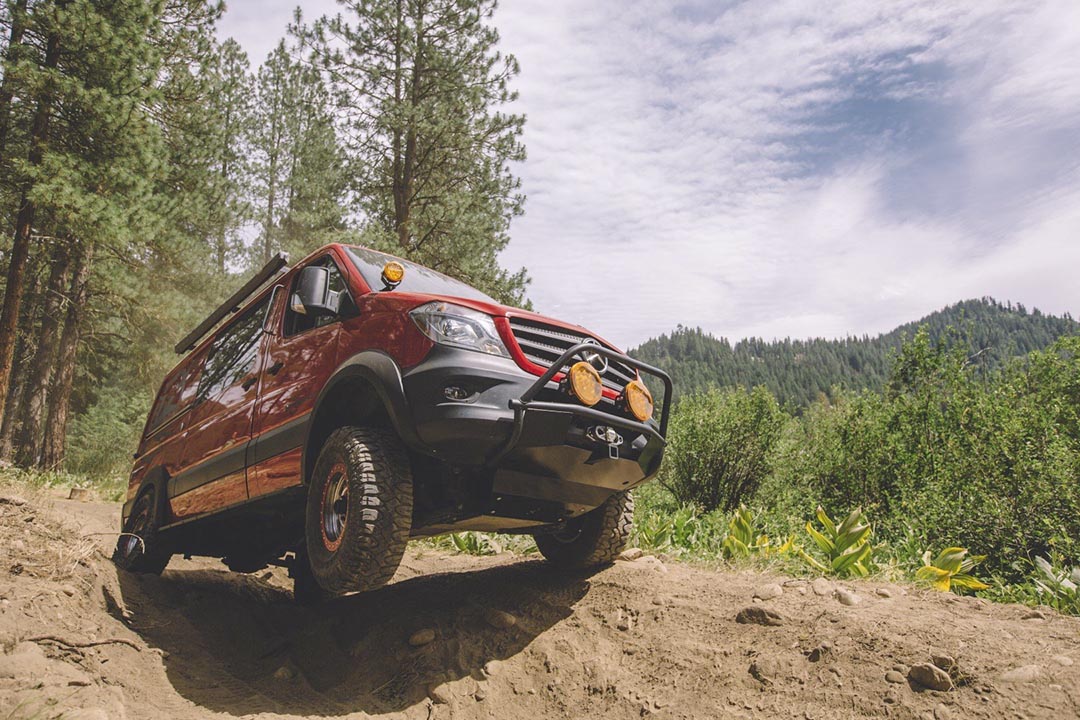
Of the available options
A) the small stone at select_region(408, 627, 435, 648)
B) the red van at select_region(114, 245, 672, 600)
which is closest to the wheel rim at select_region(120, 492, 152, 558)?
the red van at select_region(114, 245, 672, 600)

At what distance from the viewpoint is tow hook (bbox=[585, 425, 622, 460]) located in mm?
3051

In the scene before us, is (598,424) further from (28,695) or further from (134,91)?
(134,91)

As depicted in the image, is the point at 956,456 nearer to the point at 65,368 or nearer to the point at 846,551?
the point at 846,551

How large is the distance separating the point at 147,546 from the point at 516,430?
13.0ft

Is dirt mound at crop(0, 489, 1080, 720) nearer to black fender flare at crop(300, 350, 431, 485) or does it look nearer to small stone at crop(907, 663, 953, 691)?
small stone at crop(907, 663, 953, 691)

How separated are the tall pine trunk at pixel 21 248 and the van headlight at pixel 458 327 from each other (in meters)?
11.3

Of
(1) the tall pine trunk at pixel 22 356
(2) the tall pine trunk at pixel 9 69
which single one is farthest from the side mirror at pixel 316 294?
(1) the tall pine trunk at pixel 22 356

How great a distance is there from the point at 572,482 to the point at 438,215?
12557 millimetres

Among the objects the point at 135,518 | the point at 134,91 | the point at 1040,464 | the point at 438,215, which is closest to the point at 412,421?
the point at 135,518

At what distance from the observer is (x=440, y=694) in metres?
3.20

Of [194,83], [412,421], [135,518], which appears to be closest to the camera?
[412,421]

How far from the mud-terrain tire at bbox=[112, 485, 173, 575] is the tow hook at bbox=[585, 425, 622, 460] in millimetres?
3846

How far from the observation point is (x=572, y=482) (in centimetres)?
319

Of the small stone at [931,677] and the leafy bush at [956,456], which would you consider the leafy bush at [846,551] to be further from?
the leafy bush at [956,456]
